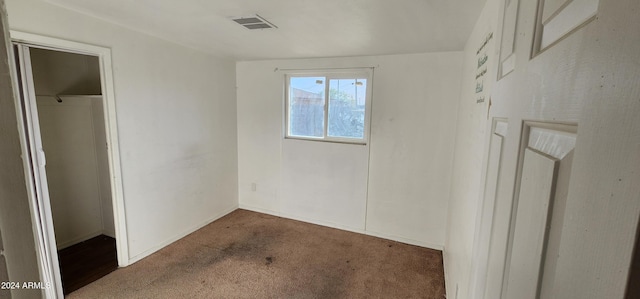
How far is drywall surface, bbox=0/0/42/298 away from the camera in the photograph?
15.5 inches

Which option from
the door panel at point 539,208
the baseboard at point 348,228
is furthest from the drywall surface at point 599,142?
the baseboard at point 348,228

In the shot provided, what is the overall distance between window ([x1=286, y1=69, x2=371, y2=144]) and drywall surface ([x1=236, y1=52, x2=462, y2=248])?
101 millimetres

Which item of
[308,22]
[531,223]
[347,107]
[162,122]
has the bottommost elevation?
[531,223]

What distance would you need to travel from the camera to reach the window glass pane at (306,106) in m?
3.45

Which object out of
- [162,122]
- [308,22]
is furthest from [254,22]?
[162,122]

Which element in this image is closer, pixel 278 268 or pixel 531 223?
pixel 531 223

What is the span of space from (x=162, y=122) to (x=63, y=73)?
1221mm

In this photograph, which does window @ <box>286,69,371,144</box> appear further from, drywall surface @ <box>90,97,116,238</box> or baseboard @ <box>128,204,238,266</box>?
drywall surface @ <box>90,97,116,238</box>

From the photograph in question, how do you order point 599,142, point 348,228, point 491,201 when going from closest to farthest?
point 599,142 → point 491,201 → point 348,228

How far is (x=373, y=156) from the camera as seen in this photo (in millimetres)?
3221

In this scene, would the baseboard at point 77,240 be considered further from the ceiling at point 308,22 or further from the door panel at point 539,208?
the door panel at point 539,208

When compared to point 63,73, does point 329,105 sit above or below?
below

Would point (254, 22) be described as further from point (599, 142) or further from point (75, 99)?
point (75, 99)

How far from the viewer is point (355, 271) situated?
2604 mm
